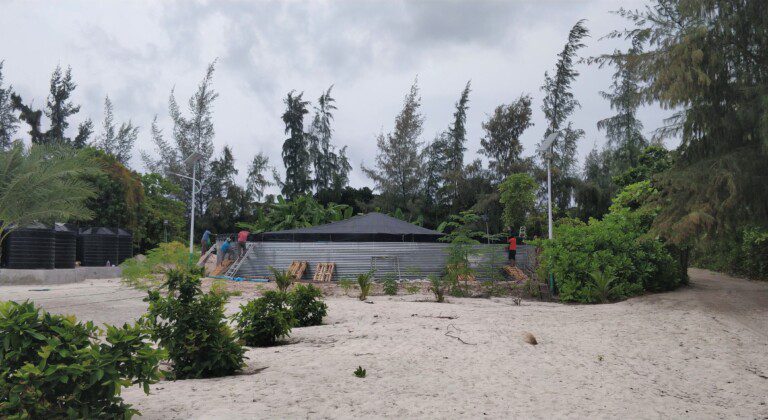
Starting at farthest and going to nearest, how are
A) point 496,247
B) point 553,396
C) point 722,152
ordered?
point 496,247
point 722,152
point 553,396

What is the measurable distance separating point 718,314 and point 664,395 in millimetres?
5305

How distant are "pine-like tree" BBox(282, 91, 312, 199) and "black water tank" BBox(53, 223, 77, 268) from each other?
21.4 m

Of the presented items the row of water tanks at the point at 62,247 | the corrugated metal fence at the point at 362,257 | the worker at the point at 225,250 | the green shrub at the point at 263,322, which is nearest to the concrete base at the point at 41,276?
the row of water tanks at the point at 62,247

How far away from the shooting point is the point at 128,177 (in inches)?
1231

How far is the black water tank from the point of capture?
19.4 metres

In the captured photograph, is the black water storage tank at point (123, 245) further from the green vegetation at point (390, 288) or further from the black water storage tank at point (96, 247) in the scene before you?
the green vegetation at point (390, 288)

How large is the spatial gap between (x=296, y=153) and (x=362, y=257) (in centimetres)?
2440

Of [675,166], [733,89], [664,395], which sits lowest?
[664,395]

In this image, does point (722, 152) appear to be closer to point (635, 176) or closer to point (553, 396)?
point (553, 396)

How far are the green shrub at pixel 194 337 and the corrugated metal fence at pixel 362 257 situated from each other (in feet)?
39.7

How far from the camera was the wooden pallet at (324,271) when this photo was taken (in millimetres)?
17191

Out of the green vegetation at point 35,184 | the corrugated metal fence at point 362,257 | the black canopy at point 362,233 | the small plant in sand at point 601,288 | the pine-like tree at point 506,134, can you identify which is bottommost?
the small plant in sand at point 601,288

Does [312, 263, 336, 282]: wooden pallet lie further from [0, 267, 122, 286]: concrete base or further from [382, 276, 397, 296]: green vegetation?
[0, 267, 122, 286]: concrete base

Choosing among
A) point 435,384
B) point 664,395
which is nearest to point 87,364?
point 435,384
